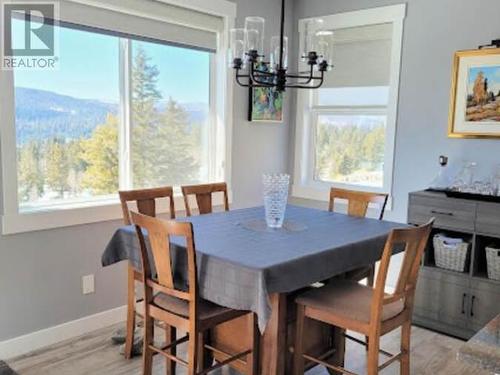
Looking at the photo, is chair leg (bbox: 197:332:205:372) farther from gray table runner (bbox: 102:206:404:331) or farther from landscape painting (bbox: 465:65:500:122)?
landscape painting (bbox: 465:65:500:122)

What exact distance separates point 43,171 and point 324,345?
2.01 meters

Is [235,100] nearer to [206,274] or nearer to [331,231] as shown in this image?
[331,231]

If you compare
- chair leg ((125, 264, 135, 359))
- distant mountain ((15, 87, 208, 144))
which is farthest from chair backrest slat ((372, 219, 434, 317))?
distant mountain ((15, 87, 208, 144))

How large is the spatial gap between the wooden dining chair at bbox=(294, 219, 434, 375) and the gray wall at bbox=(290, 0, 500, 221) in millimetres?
1601

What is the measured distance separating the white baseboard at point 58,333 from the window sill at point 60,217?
66 cm

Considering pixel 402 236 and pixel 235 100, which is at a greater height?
pixel 235 100

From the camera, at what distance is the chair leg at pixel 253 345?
7.87 ft

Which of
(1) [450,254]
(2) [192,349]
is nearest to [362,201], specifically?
(1) [450,254]

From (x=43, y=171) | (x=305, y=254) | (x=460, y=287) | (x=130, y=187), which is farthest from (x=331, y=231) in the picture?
(x=43, y=171)

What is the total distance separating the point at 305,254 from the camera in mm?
2184

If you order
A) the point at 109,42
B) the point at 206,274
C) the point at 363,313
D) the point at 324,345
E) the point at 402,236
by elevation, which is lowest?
the point at 324,345

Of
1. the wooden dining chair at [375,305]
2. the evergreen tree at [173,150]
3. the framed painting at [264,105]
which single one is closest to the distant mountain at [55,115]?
the evergreen tree at [173,150]

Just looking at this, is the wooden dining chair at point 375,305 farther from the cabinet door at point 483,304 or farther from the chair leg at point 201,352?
the cabinet door at point 483,304

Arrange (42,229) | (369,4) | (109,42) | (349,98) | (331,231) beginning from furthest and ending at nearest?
(349,98) → (369,4) → (109,42) → (42,229) → (331,231)
